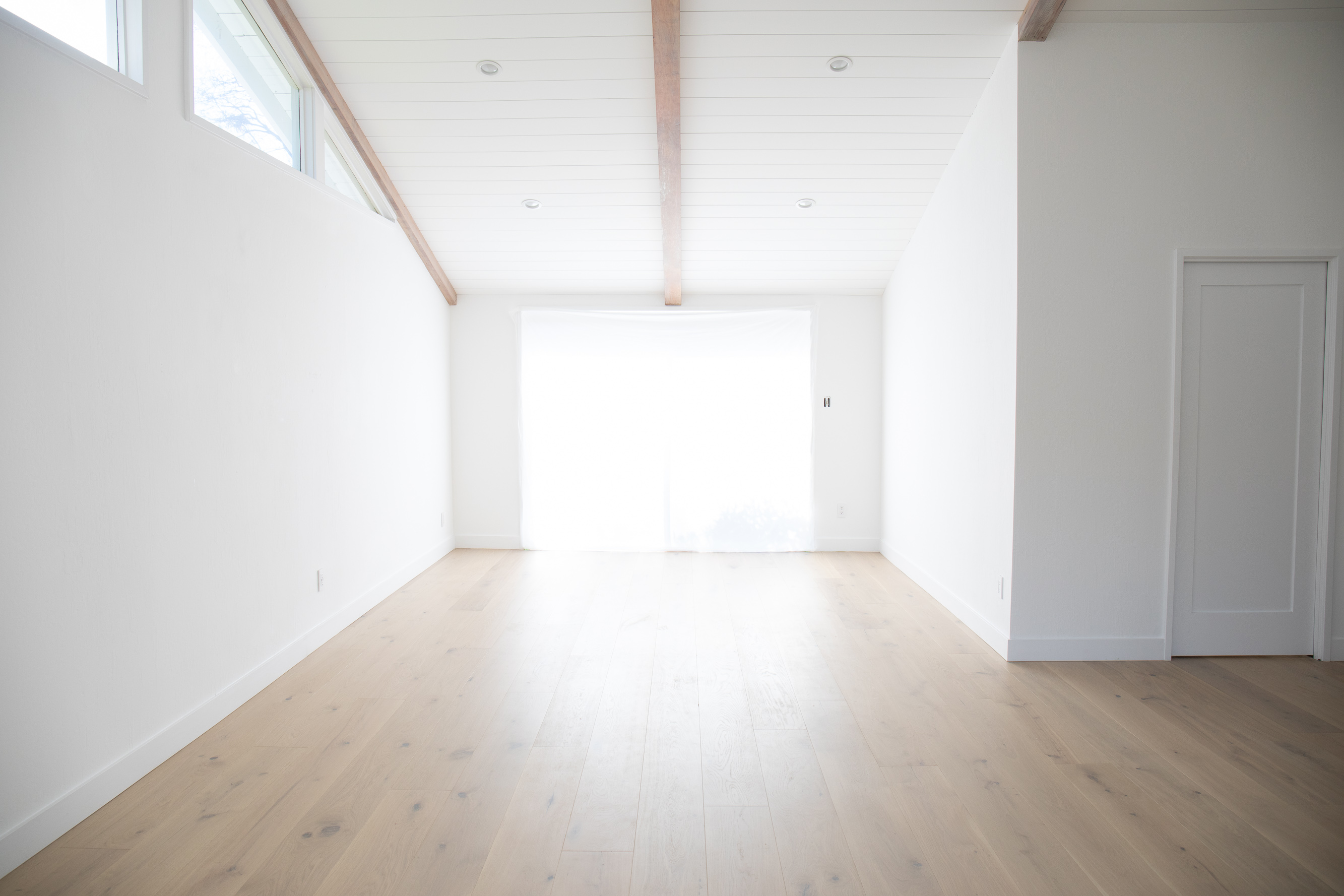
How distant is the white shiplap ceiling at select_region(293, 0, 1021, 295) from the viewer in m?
3.20

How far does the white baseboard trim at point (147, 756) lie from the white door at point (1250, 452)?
13.0 feet

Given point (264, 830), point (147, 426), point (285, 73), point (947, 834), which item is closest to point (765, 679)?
point (947, 834)

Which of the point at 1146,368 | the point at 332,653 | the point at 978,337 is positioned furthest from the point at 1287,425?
the point at 332,653

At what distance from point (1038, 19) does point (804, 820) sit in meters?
3.25

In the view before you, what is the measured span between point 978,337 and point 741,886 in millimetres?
2847

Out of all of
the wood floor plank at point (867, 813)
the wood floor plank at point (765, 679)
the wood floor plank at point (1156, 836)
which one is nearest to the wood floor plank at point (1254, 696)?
the wood floor plank at point (1156, 836)

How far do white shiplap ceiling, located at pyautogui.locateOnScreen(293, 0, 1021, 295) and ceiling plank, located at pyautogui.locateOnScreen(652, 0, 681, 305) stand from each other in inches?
4.7

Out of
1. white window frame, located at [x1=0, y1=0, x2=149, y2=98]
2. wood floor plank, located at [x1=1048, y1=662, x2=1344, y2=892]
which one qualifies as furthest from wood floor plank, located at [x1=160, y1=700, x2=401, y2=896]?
wood floor plank, located at [x1=1048, y1=662, x2=1344, y2=892]

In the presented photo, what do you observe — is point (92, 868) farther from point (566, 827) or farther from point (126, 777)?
Result: point (566, 827)

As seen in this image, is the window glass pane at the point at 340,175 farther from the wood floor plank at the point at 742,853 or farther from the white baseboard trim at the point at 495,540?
the wood floor plank at the point at 742,853

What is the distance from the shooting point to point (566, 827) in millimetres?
1926

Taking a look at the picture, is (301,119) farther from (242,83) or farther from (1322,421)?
(1322,421)

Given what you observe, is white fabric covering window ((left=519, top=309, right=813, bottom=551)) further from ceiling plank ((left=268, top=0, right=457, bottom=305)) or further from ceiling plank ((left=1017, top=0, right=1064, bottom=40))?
ceiling plank ((left=1017, top=0, right=1064, bottom=40))

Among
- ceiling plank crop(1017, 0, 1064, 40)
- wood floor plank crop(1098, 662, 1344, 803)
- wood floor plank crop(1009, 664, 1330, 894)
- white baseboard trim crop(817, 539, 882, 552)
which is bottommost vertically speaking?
wood floor plank crop(1009, 664, 1330, 894)
